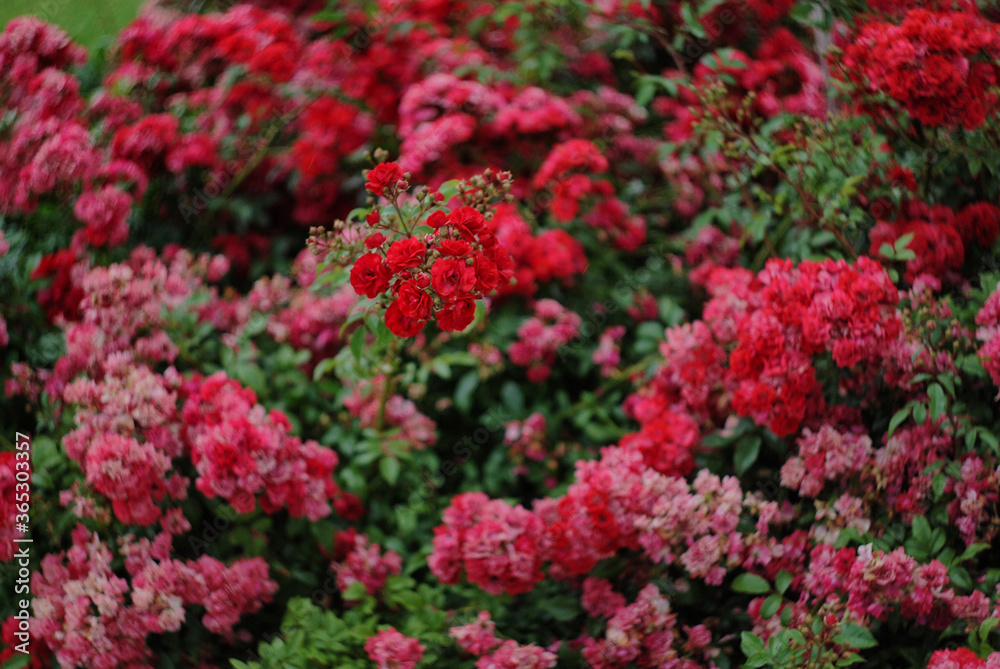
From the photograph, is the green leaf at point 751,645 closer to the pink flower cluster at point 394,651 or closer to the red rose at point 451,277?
the pink flower cluster at point 394,651

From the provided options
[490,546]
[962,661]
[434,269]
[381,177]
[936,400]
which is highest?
[381,177]

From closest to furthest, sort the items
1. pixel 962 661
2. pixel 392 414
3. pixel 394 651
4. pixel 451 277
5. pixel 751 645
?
pixel 962 661 < pixel 451 277 < pixel 751 645 < pixel 394 651 < pixel 392 414

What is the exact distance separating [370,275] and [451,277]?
195 mm

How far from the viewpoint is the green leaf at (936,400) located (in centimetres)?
175

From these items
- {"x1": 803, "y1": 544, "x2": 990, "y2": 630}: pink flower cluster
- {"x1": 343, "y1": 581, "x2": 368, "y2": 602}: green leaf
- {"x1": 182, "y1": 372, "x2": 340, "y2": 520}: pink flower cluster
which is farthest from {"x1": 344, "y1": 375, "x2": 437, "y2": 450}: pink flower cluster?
{"x1": 803, "y1": 544, "x2": 990, "y2": 630}: pink flower cluster

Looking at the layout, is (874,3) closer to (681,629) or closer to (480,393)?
(480,393)

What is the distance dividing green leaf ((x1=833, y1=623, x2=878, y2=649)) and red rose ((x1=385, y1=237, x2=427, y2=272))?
1326 mm

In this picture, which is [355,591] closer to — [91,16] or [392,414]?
[392,414]

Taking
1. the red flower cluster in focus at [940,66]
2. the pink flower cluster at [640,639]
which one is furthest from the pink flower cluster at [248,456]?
the red flower cluster in focus at [940,66]

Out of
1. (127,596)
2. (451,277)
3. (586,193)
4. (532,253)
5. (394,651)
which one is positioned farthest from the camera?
(586,193)

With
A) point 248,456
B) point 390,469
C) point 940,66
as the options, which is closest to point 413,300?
point 248,456

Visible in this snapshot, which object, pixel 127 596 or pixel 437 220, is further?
pixel 127 596

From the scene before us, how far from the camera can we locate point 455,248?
1.61 meters

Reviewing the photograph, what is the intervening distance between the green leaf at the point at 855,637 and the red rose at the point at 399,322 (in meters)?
1.23
